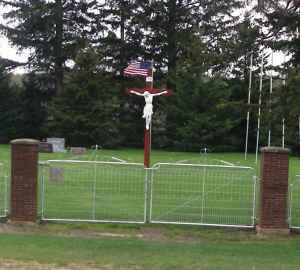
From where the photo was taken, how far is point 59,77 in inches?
2168

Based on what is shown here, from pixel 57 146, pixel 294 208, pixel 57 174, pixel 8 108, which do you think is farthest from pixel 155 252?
pixel 8 108

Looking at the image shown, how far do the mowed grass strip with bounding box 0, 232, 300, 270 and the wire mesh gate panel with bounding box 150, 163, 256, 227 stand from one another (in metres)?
1.98

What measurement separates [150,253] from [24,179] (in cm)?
426

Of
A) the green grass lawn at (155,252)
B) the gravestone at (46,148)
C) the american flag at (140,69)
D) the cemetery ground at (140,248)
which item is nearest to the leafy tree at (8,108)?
the gravestone at (46,148)

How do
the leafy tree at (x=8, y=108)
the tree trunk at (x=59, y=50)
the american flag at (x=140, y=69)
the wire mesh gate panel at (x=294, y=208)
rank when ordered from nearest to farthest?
1. the wire mesh gate panel at (x=294, y=208)
2. the american flag at (x=140, y=69)
3. the leafy tree at (x=8, y=108)
4. the tree trunk at (x=59, y=50)

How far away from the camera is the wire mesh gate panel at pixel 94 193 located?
1414 cm

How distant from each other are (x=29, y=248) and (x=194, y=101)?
39.5 metres

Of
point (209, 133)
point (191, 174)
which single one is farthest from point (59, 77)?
point (191, 174)

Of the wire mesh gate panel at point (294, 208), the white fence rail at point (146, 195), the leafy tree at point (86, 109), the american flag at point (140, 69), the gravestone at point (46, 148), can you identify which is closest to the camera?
the wire mesh gate panel at point (294, 208)

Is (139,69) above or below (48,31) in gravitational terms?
below

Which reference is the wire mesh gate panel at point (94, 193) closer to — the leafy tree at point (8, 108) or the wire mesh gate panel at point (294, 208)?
the wire mesh gate panel at point (294, 208)

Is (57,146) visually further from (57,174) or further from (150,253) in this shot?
(150,253)

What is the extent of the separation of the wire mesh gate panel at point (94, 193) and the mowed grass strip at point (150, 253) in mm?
2382

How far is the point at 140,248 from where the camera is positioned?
10.7 m
